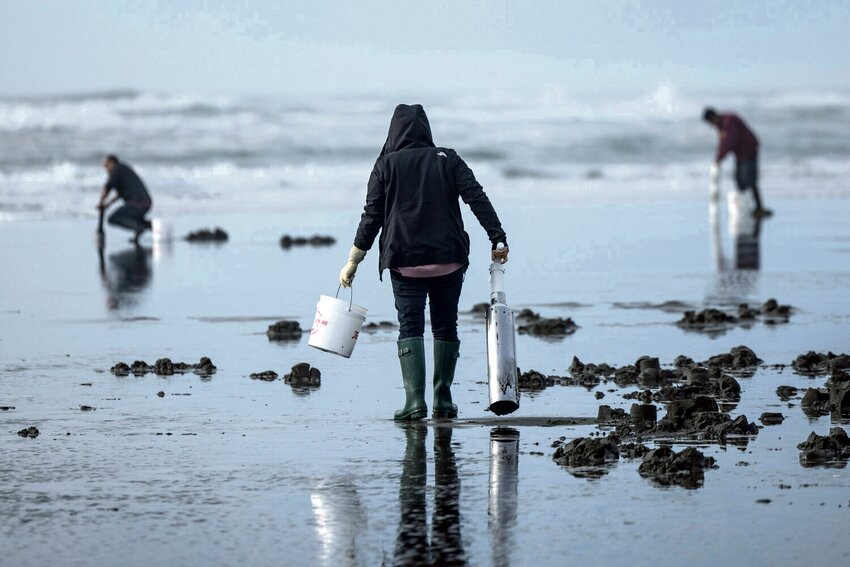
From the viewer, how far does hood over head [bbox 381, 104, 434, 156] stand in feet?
31.4

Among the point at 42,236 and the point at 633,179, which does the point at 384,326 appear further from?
the point at 633,179

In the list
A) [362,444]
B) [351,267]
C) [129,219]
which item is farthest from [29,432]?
[129,219]

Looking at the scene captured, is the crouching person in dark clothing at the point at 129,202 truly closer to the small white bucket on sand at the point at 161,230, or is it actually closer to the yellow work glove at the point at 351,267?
the small white bucket on sand at the point at 161,230

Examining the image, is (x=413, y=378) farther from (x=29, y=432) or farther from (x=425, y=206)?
(x=29, y=432)

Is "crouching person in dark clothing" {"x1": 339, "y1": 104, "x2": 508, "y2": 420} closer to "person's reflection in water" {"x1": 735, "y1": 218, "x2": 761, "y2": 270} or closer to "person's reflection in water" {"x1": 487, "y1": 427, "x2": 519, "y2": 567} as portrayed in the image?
"person's reflection in water" {"x1": 487, "y1": 427, "x2": 519, "y2": 567}

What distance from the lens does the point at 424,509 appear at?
702 centimetres

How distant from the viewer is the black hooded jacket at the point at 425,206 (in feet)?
30.9

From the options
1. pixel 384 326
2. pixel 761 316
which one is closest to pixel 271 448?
pixel 384 326

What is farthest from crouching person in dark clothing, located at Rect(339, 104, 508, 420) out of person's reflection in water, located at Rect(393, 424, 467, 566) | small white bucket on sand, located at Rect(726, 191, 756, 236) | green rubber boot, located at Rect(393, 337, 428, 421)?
small white bucket on sand, located at Rect(726, 191, 756, 236)

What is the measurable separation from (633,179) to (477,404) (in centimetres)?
3771

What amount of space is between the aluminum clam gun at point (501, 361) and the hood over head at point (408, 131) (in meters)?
0.88

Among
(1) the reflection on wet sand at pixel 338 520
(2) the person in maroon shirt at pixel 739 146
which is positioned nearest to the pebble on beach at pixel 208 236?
(2) the person in maroon shirt at pixel 739 146

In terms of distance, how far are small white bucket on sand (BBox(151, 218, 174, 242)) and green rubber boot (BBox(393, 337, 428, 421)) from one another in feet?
49.6

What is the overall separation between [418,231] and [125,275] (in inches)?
413
